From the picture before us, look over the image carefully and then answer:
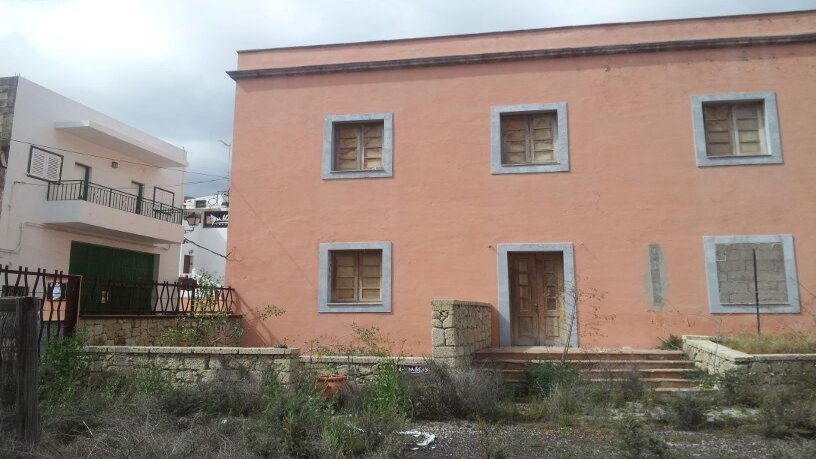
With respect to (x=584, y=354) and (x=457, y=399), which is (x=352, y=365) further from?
(x=584, y=354)

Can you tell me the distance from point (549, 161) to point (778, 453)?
7221 mm

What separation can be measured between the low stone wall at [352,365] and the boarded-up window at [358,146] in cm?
454

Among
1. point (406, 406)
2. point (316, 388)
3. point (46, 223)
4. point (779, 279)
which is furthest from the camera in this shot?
point (46, 223)

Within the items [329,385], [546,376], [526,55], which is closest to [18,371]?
[329,385]

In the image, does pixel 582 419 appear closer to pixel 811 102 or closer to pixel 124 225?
pixel 811 102

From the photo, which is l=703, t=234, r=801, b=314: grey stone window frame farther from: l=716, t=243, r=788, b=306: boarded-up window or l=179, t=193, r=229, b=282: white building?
l=179, t=193, r=229, b=282: white building

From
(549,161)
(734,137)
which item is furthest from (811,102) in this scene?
(549,161)

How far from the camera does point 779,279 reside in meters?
10.4

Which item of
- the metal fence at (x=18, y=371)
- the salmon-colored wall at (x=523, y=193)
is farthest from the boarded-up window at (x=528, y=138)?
the metal fence at (x=18, y=371)

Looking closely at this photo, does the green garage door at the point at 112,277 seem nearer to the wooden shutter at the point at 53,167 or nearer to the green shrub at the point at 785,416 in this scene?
the wooden shutter at the point at 53,167

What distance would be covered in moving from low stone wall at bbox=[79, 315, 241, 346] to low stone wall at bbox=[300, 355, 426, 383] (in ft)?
9.85

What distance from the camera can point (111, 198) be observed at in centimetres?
1900

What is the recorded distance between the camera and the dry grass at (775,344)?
8.55 m

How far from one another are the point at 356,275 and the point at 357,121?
3105 millimetres
